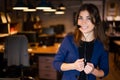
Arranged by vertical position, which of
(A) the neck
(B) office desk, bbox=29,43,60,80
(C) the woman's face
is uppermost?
(C) the woman's face

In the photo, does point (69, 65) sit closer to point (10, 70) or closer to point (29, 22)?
point (10, 70)

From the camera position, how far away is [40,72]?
6.25m

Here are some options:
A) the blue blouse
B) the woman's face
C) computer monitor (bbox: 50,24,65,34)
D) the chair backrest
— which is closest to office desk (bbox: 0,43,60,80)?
the chair backrest

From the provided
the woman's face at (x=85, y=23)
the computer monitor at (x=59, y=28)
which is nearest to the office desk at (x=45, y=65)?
the woman's face at (x=85, y=23)

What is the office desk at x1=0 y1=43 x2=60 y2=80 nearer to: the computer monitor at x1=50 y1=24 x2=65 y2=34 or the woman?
the woman

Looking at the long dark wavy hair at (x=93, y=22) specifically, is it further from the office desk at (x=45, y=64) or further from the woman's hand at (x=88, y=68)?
the office desk at (x=45, y=64)

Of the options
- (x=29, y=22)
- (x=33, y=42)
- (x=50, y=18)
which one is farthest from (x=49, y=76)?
(x=50, y=18)

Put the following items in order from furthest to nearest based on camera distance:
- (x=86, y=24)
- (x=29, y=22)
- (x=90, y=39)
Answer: (x=29, y=22), (x=90, y=39), (x=86, y=24)

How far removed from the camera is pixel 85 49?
6.53 ft

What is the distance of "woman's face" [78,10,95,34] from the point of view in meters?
1.93

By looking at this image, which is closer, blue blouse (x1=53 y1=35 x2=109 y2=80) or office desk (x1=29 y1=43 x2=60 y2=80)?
blue blouse (x1=53 y1=35 x2=109 y2=80)

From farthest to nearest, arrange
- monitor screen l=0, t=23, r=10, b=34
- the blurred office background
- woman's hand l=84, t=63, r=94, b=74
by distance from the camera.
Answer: monitor screen l=0, t=23, r=10, b=34, the blurred office background, woman's hand l=84, t=63, r=94, b=74

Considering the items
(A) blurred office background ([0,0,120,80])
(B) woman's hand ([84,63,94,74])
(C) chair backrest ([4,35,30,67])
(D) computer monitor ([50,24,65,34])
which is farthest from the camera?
(D) computer monitor ([50,24,65,34])

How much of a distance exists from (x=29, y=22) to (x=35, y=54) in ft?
17.5
